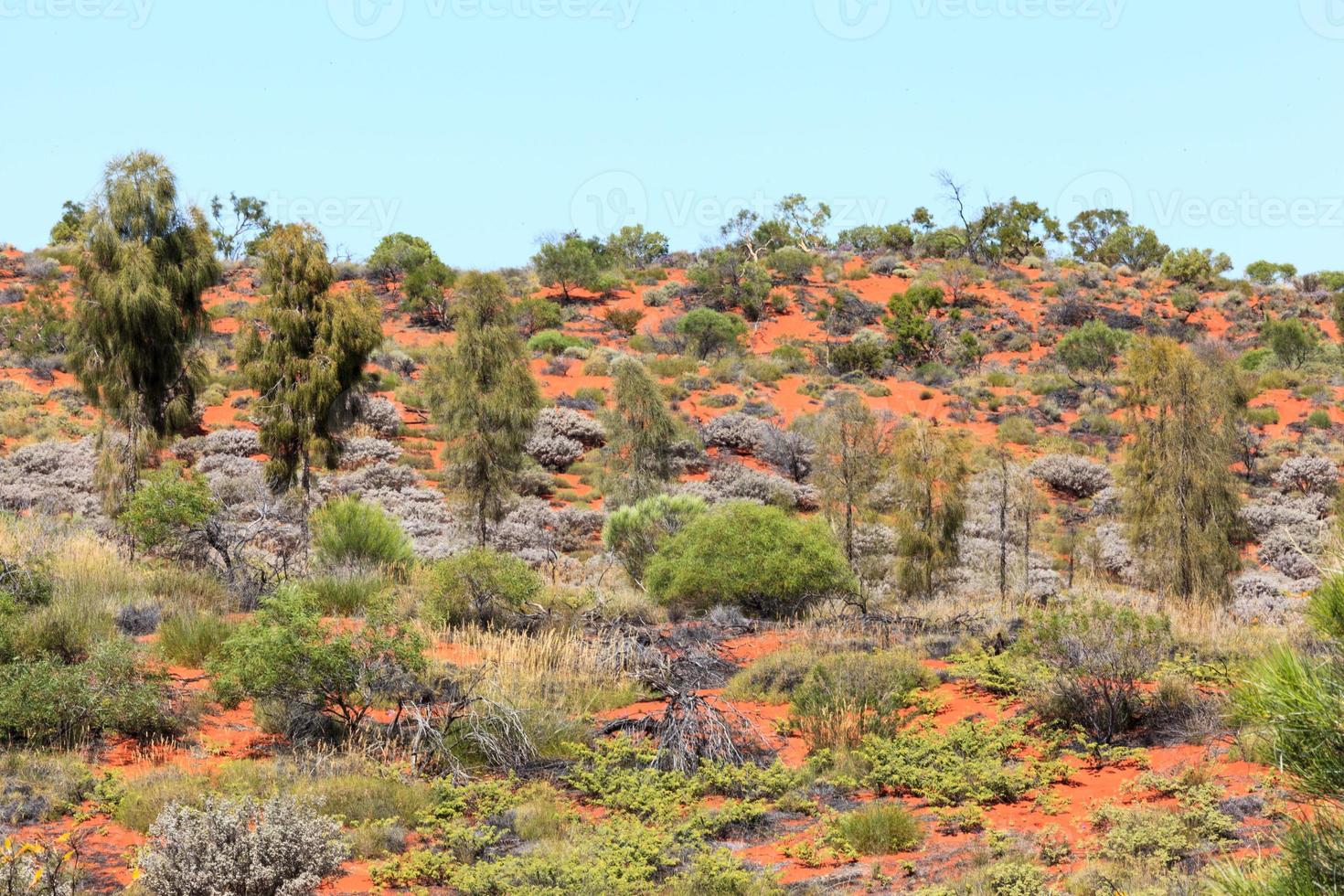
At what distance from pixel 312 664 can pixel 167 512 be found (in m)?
5.86

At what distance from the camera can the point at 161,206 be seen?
18.0 metres

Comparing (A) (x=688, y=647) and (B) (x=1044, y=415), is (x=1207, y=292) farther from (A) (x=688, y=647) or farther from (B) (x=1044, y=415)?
(A) (x=688, y=647)

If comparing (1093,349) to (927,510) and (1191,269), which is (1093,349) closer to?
(1191,269)

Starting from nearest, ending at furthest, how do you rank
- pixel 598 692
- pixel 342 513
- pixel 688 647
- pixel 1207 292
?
pixel 598 692, pixel 688 647, pixel 342 513, pixel 1207 292

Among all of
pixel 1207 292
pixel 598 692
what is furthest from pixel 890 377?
pixel 598 692

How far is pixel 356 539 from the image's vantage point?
1662 cm

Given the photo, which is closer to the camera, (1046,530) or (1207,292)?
(1046,530)

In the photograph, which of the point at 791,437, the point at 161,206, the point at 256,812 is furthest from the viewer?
the point at 791,437

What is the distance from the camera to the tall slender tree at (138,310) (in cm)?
1716

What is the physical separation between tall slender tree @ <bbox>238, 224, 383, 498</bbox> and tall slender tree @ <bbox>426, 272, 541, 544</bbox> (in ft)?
5.44

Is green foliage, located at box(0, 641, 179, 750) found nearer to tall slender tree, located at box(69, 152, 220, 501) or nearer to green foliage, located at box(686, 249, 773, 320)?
tall slender tree, located at box(69, 152, 220, 501)

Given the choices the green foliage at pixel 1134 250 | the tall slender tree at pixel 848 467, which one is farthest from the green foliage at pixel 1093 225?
the tall slender tree at pixel 848 467

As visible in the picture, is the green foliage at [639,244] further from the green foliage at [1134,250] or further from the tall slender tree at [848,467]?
the tall slender tree at [848,467]

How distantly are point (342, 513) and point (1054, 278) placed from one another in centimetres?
4625
